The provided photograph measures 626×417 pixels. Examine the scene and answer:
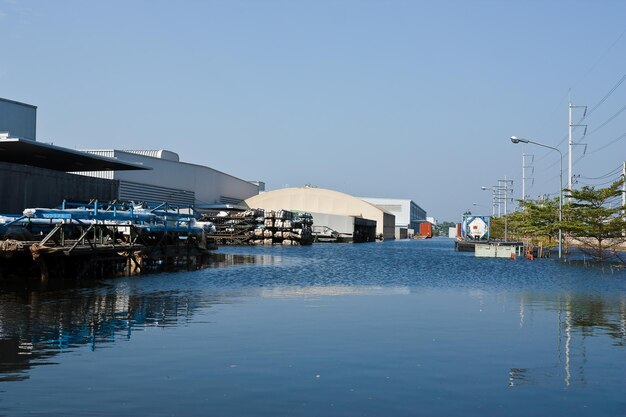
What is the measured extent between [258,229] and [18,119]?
114ft

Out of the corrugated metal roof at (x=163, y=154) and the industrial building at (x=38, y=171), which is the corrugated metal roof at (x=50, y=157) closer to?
the industrial building at (x=38, y=171)

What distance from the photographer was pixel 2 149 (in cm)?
4116

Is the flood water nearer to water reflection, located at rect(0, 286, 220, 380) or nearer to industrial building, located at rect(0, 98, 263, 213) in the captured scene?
water reflection, located at rect(0, 286, 220, 380)

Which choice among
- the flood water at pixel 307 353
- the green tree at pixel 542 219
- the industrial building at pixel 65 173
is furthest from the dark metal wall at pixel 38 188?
the green tree at pixel 542 219

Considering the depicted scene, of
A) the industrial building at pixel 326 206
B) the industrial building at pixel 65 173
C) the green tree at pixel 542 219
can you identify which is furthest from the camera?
the industrial building at pixel 326 206

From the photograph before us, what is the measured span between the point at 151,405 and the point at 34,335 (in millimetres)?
6177

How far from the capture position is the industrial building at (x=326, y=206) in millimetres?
118688

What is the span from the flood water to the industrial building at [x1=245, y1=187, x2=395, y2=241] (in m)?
94.7

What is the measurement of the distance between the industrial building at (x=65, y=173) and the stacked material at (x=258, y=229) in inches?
383

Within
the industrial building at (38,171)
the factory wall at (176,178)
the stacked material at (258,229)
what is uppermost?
the factory wall at (176,178)

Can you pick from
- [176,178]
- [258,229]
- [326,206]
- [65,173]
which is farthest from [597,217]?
[326,206]

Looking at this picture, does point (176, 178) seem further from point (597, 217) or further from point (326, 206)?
point (597, 217)

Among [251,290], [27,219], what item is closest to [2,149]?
[27,219]

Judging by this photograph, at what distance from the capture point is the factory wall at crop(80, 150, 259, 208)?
82625 millimetres
